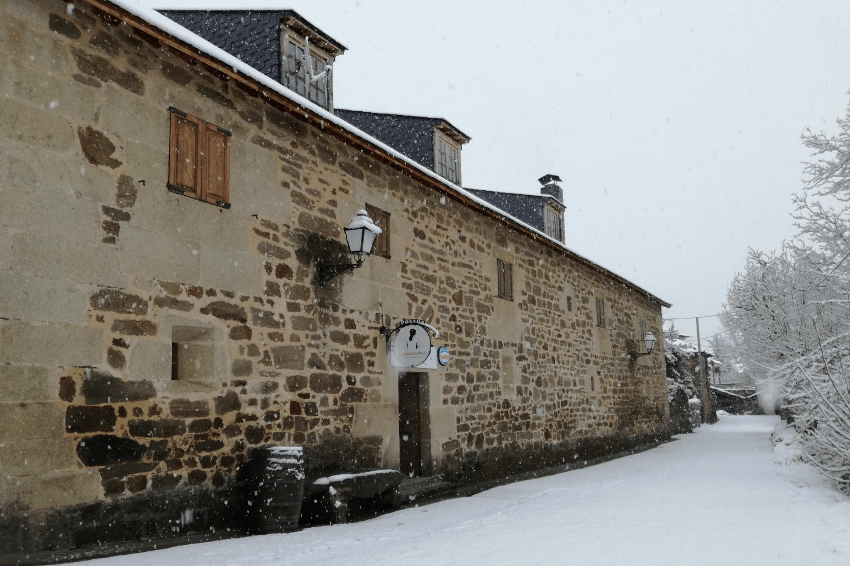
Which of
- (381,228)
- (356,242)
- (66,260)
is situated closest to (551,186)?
(381,228)

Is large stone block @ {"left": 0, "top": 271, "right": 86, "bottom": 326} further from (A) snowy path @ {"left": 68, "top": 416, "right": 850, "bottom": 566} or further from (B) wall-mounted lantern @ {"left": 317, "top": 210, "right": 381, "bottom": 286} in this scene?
(B) wall-mounted lantern @ {"left": 317, "top": 210, "right": 381, "bottom": 286}

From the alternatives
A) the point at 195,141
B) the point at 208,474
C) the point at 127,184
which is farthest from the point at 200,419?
the point at 195,141

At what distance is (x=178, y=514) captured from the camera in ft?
17.9

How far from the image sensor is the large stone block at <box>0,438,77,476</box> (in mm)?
4410

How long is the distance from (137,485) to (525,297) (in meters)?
8.29

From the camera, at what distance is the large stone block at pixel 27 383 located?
4.46m

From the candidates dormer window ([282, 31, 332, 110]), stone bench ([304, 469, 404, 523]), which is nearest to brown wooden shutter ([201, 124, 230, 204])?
dormer window ([282, 31, 332, 110])

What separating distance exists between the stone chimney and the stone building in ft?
33.7

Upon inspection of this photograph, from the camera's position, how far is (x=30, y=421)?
455cm

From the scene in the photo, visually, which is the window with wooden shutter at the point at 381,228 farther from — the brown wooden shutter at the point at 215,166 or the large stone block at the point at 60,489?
the large stone block at the point at 60,489

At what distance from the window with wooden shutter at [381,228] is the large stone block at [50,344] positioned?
12.8 ft

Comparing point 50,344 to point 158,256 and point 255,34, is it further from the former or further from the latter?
point 255,34

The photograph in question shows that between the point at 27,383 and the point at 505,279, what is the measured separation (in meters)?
8.32

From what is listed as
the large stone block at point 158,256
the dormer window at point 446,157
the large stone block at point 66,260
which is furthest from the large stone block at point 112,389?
the dormer window at point 446,157
